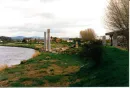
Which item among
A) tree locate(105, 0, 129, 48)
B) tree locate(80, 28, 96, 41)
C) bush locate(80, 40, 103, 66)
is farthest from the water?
bush locate(80, 40, 103, 66)

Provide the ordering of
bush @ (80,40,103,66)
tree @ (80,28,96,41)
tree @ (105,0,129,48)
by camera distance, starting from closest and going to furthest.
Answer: bush @ (80,40,103,66)
tree @ (80,28,96,41)
tree @ (105,0,129,48)

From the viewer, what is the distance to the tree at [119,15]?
2244cm

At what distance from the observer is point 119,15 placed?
76.2 feet

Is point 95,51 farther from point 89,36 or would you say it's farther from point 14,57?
point 14,57

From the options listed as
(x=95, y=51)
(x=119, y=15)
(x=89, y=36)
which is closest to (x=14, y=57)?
(x=119, y=15)

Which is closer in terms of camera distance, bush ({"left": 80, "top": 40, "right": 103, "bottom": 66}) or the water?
bush ({"left": 80, "top": 40, "right": 103, "bottom": 66})

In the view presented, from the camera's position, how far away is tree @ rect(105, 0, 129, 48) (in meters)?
22.4

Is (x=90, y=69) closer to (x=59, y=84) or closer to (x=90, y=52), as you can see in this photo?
(x=90, y=52)

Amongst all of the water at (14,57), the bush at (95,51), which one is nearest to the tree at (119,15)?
the bush at (95,51)

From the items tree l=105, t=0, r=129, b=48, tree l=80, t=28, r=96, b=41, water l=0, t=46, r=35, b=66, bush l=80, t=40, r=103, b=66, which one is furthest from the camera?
water l=0, t=46, r=35, b=66

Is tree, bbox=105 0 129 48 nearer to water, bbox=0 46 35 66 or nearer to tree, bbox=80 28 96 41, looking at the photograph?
tree, bbox=80 28 96 41

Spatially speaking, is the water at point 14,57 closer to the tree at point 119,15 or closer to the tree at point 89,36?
the tree at point 89,36

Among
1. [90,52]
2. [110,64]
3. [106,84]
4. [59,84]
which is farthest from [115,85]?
[90,52]

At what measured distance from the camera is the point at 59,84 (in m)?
10.8
